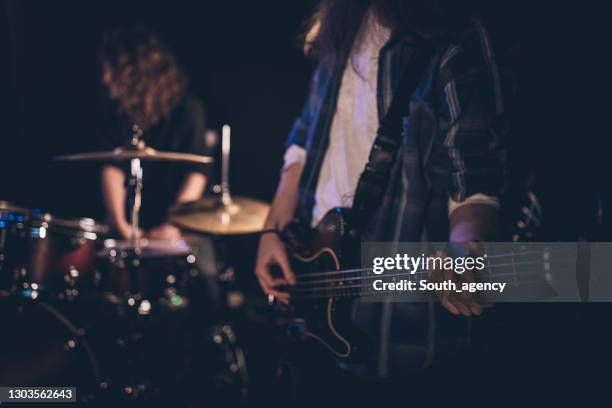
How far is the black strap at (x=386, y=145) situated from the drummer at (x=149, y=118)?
8.33ft

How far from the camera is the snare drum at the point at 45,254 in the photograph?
237 cm

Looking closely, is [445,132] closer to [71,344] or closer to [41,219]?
[41,219]

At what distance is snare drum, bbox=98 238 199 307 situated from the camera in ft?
9.45

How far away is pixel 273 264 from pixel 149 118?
7.76ft

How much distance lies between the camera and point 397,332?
1533mm

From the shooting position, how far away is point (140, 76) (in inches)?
160

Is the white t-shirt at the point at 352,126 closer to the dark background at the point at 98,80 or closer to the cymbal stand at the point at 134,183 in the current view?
the cymbal stand at the point at 134,183

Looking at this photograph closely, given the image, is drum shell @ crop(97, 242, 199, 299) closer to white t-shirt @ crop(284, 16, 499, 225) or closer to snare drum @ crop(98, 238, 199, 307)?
snare drum @ crop(98, 238, 199, 307)

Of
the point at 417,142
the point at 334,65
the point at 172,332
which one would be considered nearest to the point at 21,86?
the point at 172,332

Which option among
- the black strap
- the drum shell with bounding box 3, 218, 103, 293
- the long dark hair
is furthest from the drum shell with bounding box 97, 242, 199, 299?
the black strap

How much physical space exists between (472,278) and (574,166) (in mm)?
762

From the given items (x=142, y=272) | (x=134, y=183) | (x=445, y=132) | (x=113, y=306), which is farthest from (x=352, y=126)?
(x=113, y=306)

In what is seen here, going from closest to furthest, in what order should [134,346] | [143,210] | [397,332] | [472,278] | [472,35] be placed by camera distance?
[472,278] → [472,35] → [397,332] → [134,346] → [143,210]

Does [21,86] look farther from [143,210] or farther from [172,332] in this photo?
[172,332]
